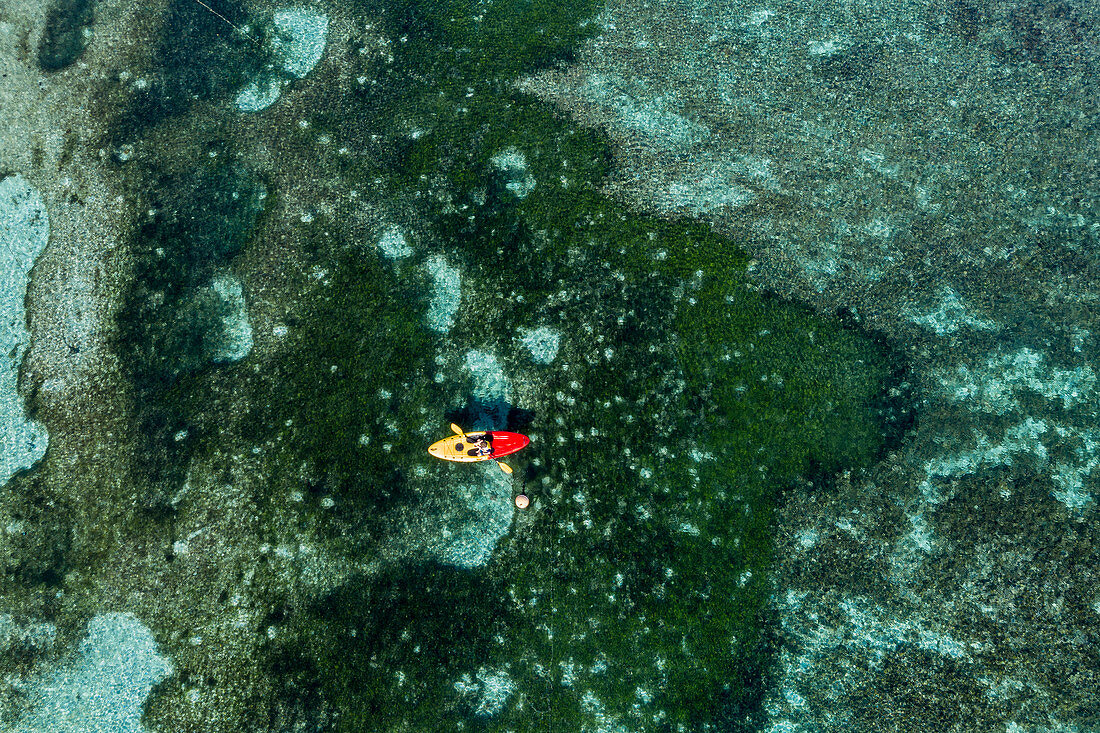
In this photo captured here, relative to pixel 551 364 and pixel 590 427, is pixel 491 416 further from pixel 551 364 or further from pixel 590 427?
pixel 590 427

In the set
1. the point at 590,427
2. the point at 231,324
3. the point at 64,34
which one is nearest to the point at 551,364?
the point at 590,427

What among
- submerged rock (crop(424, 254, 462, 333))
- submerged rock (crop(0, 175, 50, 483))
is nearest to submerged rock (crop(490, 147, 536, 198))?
submerged rock (crop(424, 254, 462, 333))

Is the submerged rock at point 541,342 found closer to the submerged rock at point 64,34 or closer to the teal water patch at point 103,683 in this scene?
the teal water patch at point 103,683

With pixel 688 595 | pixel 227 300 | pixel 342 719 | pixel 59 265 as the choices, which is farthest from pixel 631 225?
pixel 59 265

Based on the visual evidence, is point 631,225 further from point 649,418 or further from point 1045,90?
point 1045,90

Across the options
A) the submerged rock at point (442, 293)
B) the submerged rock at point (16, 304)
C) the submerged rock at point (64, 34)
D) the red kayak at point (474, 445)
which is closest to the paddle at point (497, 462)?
the red kayak at point (474, 445)

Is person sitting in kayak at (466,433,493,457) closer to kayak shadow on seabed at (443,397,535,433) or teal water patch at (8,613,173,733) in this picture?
kayak shadow on seabed at (443,397,535,433)
